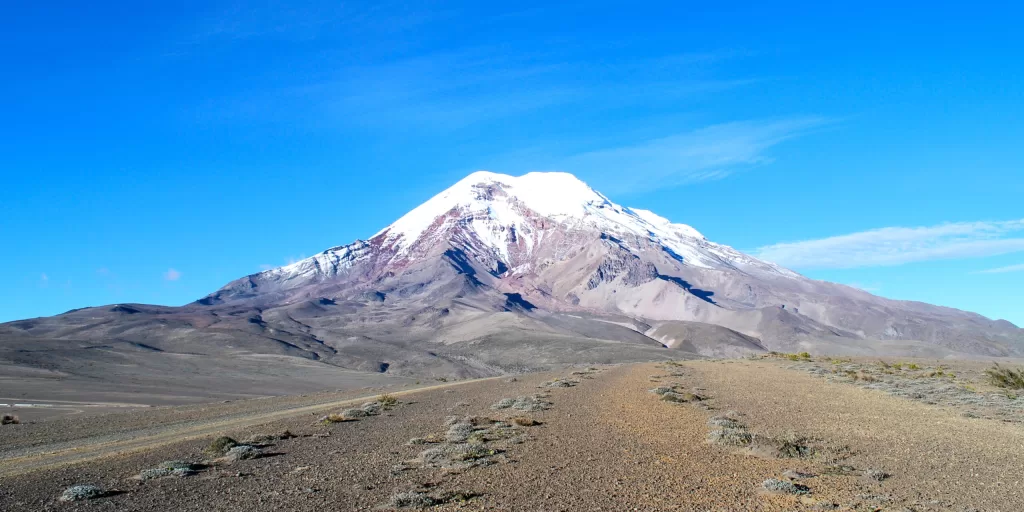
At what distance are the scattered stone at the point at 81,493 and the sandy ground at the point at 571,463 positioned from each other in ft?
0.74

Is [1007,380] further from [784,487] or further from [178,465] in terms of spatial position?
[178,465]

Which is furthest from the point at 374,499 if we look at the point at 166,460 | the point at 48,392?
the point at 48,392

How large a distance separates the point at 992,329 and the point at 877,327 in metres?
27.6

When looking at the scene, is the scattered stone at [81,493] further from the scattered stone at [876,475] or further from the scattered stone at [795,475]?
the scattered stone at [876,475]

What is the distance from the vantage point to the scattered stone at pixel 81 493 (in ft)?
33.2

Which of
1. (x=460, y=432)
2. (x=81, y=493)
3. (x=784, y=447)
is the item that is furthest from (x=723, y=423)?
(x=81, y=493)

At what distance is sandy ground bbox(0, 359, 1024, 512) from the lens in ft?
31.6

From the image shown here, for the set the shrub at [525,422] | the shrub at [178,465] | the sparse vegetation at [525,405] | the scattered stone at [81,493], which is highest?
the sparse vegetation at [525,405]

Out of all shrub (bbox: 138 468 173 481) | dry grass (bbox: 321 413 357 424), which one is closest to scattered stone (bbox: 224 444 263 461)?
shrub (bbox: 138 468 173 481)

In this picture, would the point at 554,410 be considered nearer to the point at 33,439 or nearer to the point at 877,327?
the point at 33,439

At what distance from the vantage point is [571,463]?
39.7ft

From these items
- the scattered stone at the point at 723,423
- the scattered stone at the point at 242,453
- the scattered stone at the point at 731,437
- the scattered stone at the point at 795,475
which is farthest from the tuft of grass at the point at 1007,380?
the scattered stone at the point at 242,453

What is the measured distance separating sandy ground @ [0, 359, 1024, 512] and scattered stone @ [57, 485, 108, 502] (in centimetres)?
23

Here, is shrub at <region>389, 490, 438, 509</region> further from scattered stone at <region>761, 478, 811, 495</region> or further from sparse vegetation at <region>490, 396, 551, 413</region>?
sparse vegetation at <region>490, 396, 551, 413</region>
